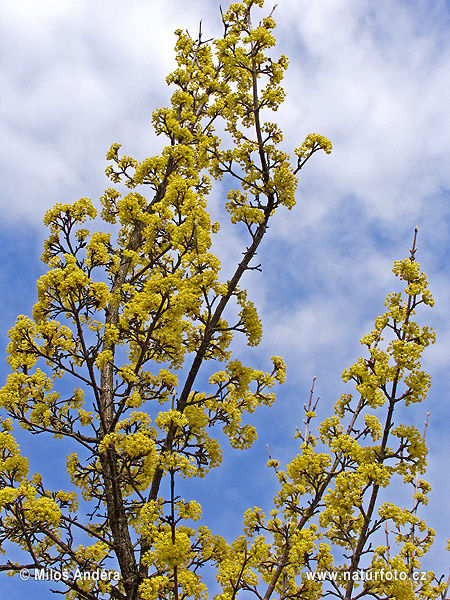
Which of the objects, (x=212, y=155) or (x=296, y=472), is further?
(x=212, y=155)

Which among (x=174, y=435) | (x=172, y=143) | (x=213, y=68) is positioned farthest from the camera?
(x=213, y=68)

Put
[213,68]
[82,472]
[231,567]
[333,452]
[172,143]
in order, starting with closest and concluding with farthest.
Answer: [231,567] < [333,452] < [82,472] < [172,143] < [213,68]

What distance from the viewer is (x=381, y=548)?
6695 millimetres

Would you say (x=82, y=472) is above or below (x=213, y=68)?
below

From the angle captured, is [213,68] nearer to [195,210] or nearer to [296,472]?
[195,210]

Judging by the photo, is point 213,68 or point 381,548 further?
point 213,68

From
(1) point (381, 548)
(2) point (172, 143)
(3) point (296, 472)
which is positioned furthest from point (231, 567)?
(2) point (172, 143)

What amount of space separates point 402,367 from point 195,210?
12.9ft

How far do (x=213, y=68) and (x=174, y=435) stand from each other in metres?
10.7

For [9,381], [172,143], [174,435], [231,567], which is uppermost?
[172,143]

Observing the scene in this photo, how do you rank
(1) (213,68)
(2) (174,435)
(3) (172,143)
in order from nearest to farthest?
(2) (174,435), (3) (172,143), (1) (213,68)

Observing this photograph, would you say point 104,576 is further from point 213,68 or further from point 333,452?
point 213,68

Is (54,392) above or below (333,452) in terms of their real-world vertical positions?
above

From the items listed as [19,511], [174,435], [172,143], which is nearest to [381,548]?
[174,435]
